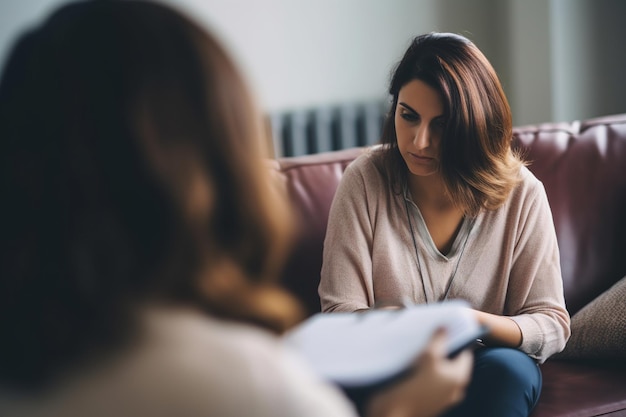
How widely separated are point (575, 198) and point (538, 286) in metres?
0.35

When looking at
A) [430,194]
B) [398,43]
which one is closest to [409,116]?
[430,194]

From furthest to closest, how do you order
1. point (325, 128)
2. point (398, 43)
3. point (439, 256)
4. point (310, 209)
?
1. point (398, 43)
2. point (325, 128)
3. point (310, 209)
4. point (439, 256)

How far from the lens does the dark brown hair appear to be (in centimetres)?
140

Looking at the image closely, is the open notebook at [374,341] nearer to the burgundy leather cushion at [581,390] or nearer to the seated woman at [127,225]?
the seated woman at [127,225]

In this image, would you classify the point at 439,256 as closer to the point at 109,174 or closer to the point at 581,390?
the point at 581,390

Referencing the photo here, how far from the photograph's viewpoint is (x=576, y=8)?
287 centimetres

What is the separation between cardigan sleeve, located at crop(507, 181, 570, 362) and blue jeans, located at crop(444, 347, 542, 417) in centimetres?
9

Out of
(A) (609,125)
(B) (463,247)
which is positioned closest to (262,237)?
(B) (463,247)

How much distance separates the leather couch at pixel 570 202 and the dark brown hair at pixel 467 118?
218 mm

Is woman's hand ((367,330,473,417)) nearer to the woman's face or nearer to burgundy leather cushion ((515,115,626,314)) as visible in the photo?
the woman's face

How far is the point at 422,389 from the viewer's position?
721 millimetres

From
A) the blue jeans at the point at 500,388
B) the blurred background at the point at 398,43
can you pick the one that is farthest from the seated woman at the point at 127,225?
the blurred background at the point at 398,43

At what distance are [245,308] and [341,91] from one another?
2782mm

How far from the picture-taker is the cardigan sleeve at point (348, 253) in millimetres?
1431
